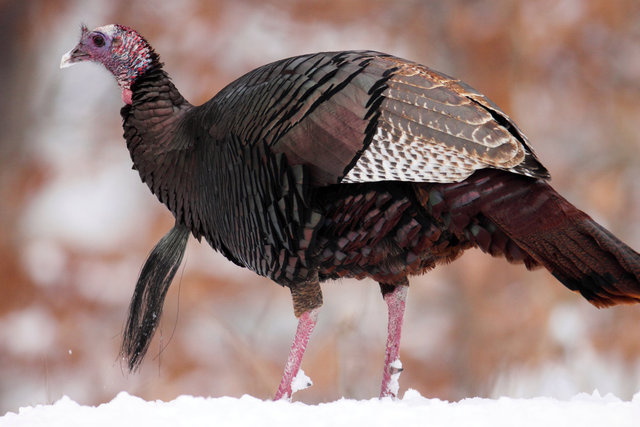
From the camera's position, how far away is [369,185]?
2236 millimetres

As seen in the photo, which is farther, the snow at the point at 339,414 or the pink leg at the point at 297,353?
the pink leg at the point at 297,353

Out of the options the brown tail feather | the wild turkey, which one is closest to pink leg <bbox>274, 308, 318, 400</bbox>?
the wild turkey

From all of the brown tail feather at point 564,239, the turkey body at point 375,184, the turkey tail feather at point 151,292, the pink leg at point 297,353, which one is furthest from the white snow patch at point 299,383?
the brown tail feather at point 564,239

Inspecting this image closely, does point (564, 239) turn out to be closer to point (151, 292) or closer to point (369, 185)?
point (369, 185)

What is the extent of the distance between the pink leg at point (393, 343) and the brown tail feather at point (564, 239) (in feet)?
1.92

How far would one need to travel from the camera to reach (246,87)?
248cm

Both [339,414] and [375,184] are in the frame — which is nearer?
[339,414]

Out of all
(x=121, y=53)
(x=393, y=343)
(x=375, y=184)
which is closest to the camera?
(x=375, y=184)

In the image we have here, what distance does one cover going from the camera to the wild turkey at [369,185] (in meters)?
2.12

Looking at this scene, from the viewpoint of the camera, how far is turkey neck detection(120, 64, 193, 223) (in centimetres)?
262

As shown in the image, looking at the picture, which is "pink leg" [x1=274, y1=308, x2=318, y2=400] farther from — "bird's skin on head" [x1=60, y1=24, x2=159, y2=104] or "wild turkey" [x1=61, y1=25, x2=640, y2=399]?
"bird's skin on head" [x1=60, y1=24, x2=159, y2=104]

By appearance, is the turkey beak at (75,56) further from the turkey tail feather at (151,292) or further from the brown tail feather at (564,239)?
the brown tail feather at (564,239)

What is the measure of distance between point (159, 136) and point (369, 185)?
0.84 meters

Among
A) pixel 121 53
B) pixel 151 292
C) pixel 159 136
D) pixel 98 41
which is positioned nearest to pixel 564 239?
pixel 159 136
